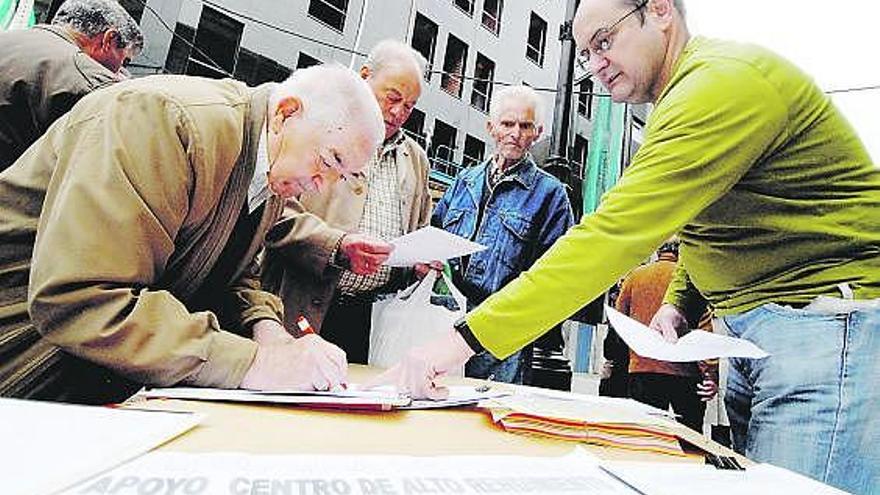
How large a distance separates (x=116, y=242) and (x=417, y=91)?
1456mm

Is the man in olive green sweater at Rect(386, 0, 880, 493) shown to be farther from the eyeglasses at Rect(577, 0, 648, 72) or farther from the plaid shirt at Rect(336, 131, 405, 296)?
the plaid shirt at Rect(336, 131, 405, 296)

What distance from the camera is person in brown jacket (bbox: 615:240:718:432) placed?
305 centimetres

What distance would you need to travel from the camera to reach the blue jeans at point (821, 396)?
0.86 metres

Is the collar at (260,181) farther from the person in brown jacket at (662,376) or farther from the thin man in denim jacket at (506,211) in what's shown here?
the person in brown jacket at (662,376)

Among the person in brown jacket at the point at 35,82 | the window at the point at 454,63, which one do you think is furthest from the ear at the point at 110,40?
the window at the point at 454,63

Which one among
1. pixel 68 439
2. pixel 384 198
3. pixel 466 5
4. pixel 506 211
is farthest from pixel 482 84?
pixel 68 439

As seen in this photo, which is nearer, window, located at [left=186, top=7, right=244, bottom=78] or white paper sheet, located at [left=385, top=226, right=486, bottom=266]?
white paper sheet, located at [left=385, top=226, right=486, bottom=266]

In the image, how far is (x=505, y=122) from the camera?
2391 millimetres

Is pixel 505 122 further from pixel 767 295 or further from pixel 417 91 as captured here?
pixel 767 295

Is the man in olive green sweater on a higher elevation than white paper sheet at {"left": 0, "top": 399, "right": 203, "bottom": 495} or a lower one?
higher

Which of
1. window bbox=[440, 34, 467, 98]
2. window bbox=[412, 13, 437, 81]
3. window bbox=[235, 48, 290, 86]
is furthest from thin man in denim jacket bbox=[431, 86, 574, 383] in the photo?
window bbox=[440, 34, 467, 98]

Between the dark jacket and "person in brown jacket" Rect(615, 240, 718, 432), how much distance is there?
276cm

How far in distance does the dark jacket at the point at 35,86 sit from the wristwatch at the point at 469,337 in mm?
1505

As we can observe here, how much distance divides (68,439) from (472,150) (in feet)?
42.2
